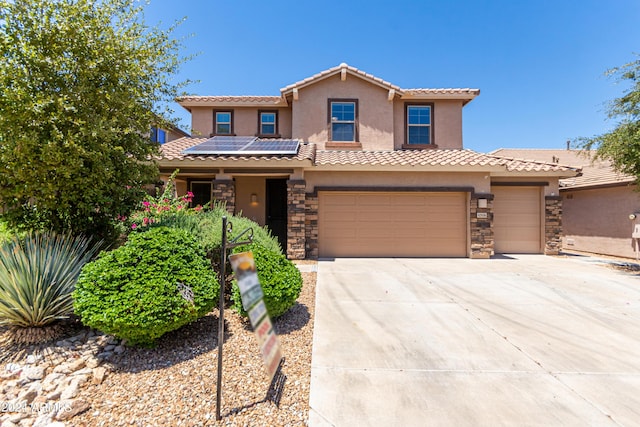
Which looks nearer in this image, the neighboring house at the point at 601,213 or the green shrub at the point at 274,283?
the green shrub at the point at 274,283

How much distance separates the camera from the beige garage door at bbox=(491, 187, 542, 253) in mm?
10609

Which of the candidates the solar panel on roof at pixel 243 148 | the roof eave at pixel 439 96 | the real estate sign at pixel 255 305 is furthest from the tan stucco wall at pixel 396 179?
the real estate sign at pixel 255 305

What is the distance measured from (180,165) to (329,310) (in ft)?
22.9

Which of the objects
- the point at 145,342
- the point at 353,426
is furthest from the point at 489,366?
the point at 145,342

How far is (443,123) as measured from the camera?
477 inches

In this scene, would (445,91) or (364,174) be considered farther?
(445,91)

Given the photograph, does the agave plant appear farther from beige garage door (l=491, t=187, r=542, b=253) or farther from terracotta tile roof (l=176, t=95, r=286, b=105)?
beige garage door (l=491, t=187, r=542, b=253)

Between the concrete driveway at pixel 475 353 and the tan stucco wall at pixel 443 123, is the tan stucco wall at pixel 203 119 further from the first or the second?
the concrete driveway at pixel 475 353

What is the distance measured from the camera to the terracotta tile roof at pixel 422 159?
9414 millimetres

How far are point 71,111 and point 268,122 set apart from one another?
29.2 feet

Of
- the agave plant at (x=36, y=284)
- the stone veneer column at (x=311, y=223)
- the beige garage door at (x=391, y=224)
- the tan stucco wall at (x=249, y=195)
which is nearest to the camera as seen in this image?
the agave plant at (x=36, y=284)

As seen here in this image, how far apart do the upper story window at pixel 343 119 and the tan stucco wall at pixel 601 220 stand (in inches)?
406

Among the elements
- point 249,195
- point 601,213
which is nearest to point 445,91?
point 601,213

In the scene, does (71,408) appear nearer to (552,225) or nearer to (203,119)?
(203,119)
